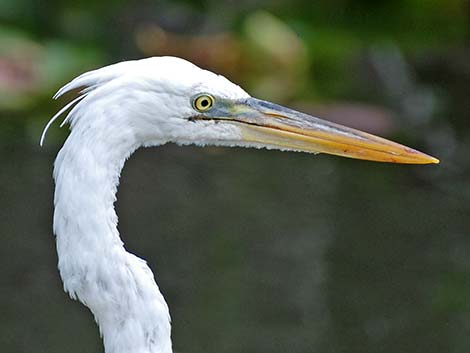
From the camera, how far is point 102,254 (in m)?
3.60

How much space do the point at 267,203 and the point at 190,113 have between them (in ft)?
18.8

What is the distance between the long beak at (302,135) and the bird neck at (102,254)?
46 cm

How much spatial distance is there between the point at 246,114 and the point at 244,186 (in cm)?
591

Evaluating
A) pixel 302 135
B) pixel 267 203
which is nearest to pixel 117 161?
pixel 302 135

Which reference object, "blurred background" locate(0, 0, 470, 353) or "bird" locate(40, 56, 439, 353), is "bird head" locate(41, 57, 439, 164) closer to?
"bird" locate(40, 56, 439, 353)

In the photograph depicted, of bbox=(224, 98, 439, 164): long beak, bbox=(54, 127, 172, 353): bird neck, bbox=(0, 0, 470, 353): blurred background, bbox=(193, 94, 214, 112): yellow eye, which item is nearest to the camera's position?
bbox=(54, 127, 172, 353): bird neck

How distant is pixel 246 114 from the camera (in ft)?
12.8

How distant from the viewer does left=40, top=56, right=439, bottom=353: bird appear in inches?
140

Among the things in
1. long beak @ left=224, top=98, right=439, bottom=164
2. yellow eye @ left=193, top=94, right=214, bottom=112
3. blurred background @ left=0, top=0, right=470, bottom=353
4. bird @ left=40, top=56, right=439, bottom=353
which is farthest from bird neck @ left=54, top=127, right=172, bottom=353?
blurred background @ left=0, top=0, right=470, bottom=353

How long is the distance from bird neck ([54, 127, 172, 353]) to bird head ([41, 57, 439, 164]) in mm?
89

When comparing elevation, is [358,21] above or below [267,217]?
above

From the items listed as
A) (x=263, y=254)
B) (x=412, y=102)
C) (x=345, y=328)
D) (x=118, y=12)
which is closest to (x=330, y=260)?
(x=263, y=254)

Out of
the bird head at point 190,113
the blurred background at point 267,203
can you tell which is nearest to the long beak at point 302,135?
the bird head at point 190,113

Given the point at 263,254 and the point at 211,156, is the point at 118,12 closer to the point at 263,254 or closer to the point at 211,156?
the point at 211,156
